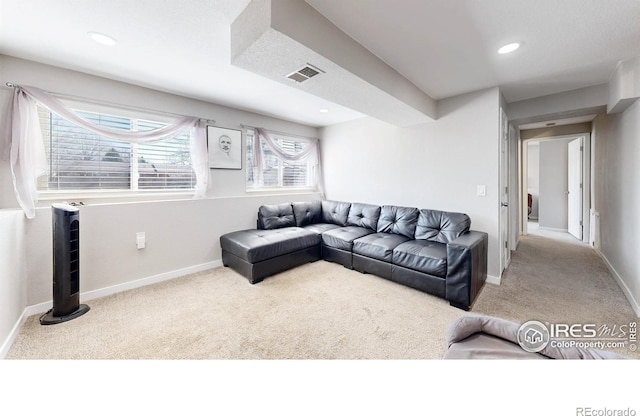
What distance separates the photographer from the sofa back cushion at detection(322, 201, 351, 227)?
13.4ft

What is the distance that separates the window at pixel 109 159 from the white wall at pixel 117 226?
0.72 feet

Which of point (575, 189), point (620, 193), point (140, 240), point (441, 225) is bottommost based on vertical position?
point (140, 240)

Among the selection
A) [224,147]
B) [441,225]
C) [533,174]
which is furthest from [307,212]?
[533,174]

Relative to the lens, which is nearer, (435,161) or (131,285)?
(131,285)

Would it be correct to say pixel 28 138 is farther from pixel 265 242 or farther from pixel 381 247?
pixel 381 247

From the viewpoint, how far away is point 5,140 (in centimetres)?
206

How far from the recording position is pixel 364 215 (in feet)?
12.5

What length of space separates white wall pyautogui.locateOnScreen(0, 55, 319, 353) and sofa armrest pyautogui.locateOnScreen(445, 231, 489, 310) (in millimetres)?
2826

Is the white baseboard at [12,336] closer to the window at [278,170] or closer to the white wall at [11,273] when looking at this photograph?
the white wall at [11,273]

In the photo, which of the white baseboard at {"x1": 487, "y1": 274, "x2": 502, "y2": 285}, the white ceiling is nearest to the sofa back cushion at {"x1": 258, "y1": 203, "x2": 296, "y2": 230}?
the white ceiling

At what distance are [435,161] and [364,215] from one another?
1.30m
